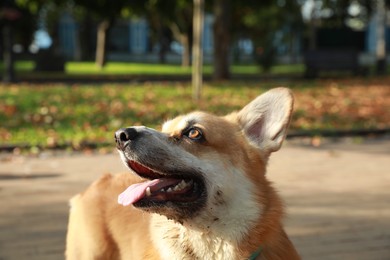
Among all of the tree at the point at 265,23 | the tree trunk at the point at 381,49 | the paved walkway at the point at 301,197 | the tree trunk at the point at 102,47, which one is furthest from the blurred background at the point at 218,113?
Result: the tree at the point at 265,23

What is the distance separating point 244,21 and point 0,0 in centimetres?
2385

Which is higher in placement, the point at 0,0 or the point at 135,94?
the point at 0,0

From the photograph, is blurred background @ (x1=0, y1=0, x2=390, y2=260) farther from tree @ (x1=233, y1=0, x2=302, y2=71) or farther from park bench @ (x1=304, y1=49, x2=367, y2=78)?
tree @ (x1=233, y1=0, x2=302, y2=71)

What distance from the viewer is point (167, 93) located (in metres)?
18.2

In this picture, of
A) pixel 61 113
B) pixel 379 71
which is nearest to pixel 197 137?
pixel 61 113

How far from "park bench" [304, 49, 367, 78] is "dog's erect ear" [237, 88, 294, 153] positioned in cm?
2338

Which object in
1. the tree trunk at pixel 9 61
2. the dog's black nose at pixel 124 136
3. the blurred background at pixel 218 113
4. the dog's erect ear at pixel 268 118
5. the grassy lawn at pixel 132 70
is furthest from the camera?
the grassy lawn at pixel 132 70

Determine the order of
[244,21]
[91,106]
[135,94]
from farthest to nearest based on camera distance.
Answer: [244,21] → [135,94] → [91,106]

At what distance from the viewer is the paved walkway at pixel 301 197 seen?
560 centimetres

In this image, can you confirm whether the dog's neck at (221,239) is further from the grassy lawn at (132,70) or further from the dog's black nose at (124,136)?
the grassy lawn at (132,70)

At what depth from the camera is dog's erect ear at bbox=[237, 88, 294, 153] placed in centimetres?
360

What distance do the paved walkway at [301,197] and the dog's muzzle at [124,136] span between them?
2.45 meters

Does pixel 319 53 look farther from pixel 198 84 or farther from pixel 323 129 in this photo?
pixel 323 129

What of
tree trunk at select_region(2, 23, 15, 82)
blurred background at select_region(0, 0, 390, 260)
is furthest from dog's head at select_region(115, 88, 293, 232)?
tree trunk at select_region(2, 23, 15, 82)
